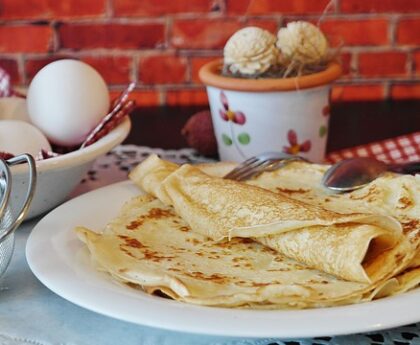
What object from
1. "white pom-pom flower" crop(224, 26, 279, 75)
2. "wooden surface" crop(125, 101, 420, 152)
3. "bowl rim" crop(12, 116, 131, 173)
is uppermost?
"white pom-pom flower" crop(224, 26, 279, 75)

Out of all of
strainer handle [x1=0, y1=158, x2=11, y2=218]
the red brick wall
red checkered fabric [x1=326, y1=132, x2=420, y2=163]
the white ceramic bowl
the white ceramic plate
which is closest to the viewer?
the white ceramic plate

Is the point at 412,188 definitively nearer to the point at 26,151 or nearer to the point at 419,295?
the point at 419,295

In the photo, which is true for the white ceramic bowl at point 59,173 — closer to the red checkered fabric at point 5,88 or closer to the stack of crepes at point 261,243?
the stack of crepes at point 261,243

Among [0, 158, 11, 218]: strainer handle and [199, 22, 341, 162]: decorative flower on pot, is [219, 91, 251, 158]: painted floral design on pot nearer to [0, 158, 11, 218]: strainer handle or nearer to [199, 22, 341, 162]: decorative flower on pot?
[199, 22, 341, 162]: decorative flower on pot

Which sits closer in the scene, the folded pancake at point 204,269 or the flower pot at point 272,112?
the folded pancake at point 204,269

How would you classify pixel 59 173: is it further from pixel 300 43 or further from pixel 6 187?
pixel 300 43

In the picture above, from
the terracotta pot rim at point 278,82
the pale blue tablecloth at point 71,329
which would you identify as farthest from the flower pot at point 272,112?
the pale blue tablecloth at point 71,329

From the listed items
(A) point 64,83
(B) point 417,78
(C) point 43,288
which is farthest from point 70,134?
(B) point 417,78

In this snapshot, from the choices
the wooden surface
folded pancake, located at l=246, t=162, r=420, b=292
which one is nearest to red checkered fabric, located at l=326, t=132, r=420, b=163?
the wooden surface
